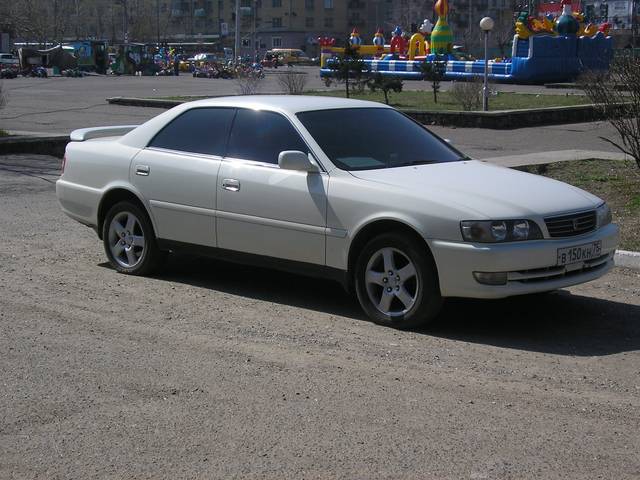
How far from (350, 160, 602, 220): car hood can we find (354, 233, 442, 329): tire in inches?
14.4

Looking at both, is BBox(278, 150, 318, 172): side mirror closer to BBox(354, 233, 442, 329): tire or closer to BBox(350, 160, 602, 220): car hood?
BBox(350, 160, 602, 220): car hood

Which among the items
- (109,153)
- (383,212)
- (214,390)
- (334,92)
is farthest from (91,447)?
(334,92)

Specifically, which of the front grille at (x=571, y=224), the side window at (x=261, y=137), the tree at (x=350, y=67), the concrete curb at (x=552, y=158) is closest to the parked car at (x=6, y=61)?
the tree at (x=350, y=67)

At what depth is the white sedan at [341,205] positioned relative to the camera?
21.1 ft

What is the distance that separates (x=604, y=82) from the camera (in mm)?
Answer: 13336

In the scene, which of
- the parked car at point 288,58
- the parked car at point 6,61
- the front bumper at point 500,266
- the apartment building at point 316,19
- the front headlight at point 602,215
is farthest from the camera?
the apartment building at point 316,19

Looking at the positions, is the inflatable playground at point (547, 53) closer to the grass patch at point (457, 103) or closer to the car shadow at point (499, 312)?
the grass patch at point (457, 103)

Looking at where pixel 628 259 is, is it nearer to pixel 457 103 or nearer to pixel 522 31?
pixel 457 103

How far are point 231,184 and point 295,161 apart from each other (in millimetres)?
699

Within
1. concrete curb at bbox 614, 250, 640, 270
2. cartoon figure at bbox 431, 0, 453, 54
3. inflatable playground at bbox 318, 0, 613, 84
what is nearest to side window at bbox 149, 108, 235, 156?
concrete curb at bbox 614, 250, 640, 270

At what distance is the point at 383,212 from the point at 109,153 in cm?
288

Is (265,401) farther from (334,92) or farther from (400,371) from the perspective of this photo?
(334,92)

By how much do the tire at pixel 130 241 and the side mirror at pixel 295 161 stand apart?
1633 millimetres

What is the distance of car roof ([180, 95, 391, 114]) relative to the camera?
7.62 metres
